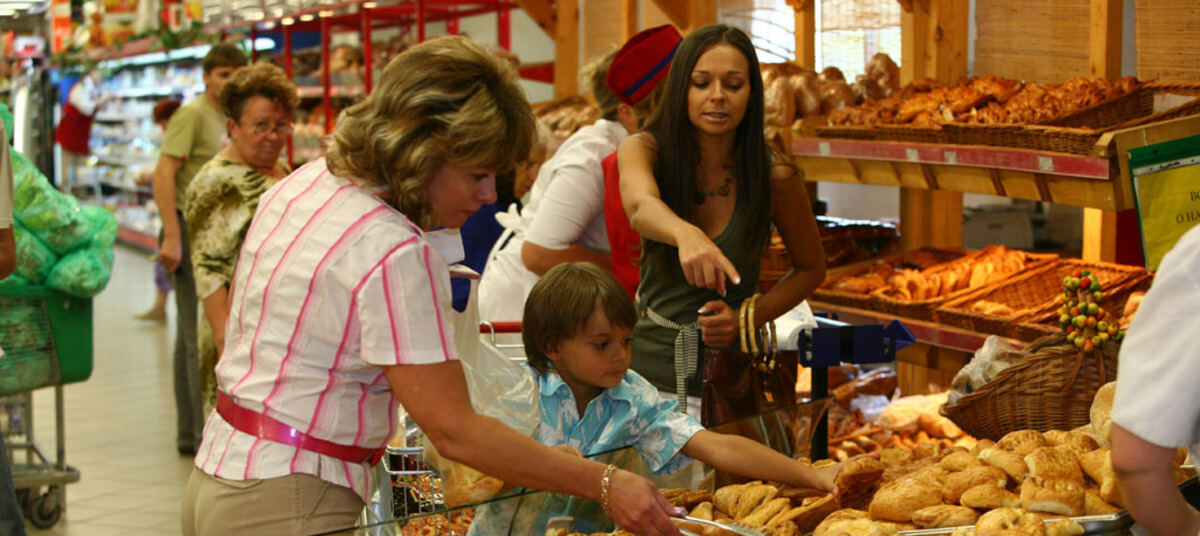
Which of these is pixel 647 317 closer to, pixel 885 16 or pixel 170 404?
pixel 885 16

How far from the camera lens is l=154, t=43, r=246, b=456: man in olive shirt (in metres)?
5.39

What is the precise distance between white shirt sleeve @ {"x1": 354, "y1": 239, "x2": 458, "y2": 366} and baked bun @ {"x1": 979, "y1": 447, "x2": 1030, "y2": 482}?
930 millimetres

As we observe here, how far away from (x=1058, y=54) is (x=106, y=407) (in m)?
5.29

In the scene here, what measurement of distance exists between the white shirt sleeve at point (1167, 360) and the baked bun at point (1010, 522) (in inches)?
13.8

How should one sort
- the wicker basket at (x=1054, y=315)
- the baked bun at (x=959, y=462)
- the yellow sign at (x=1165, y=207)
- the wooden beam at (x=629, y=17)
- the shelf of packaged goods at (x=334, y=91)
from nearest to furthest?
the baked bun at (x=959, y=462) < the yellow sign at (x=1165, y=207) < the wicker basket at (x=1054, y=315) < the wooden beam at (x=629, y=17) < the shelf of packaged goods at (x=334, y=91)

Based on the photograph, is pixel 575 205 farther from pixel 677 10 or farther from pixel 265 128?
pixel 677 10

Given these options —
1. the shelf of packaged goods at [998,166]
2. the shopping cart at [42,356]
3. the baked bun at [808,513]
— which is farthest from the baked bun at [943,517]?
the shopping cart at [42,356]

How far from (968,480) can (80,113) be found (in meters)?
15.5

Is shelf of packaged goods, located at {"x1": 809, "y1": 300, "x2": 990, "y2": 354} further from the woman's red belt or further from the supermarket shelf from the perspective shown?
the supermarket shelf

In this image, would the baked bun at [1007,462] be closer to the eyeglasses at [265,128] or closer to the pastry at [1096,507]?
the pastry at [1096,507]

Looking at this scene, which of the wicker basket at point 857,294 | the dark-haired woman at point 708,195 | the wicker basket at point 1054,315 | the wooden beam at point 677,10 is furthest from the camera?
the wooden beam at point 677,10

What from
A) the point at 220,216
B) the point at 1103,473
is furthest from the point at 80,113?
the point at 1103,473

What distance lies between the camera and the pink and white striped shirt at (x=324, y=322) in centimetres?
166

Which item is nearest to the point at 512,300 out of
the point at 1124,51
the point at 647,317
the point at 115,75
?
the point at 647,317
